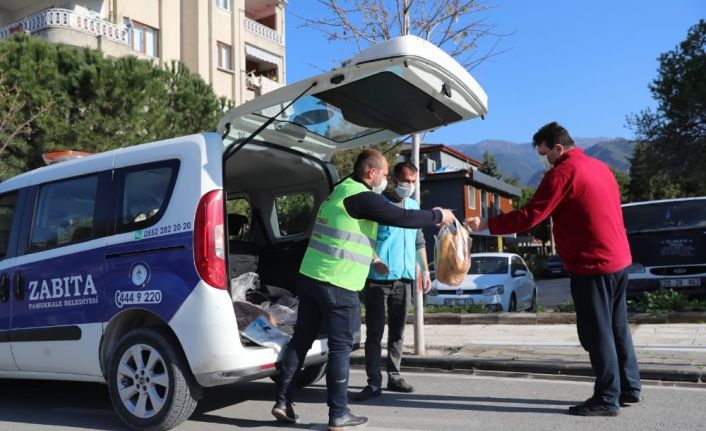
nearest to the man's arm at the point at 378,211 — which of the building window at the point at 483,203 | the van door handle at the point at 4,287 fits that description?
the van door handle at the point at 4,287

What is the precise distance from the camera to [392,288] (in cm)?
579

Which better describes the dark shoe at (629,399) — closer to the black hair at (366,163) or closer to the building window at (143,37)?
the black hair at (366,163)

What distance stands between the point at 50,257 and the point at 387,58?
10.3 ft

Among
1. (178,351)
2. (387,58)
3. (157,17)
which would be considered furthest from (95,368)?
(157,17)

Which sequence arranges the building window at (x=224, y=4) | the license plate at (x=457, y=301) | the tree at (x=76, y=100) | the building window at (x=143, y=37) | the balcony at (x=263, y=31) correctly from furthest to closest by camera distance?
1. the balcony at (x=263, y=31)
2. the building window at (x=224, y=4)
3. the building window at (x=143, y=37)
4. the tree at (x=76, y=100)
5. the license plate at (x=457, y=301)

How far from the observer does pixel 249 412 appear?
545 centimetres

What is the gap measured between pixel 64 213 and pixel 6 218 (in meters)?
0.88

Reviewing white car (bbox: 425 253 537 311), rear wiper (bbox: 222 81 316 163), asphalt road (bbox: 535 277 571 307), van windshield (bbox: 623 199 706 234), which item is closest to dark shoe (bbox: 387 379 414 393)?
rear wiper (bbox: 222 81 316 163)

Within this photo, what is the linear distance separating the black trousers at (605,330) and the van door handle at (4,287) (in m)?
4.59

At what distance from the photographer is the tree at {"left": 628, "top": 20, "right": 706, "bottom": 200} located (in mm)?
25109

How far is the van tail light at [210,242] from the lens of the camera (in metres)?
4.62

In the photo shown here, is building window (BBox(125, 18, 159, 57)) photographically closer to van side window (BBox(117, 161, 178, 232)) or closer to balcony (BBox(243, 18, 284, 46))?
balcony (BBox(243, 18, 284, 46))

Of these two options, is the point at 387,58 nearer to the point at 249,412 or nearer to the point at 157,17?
the point at 249,412

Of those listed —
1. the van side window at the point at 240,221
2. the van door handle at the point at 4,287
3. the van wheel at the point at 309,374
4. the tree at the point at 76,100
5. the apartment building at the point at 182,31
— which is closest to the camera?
the van door handle at the point at 4,287
